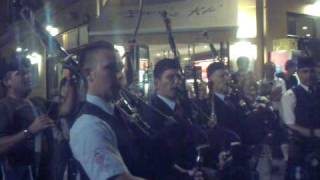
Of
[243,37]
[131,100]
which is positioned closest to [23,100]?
[131,100]

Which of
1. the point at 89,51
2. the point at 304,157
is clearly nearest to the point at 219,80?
the point at 304,157

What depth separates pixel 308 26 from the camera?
1530 centimetres

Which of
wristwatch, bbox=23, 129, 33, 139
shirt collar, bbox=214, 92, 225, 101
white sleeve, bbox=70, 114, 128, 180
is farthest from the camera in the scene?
shirt collar, bbox=214, 92, 225, 101

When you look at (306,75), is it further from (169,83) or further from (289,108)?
(169,83)

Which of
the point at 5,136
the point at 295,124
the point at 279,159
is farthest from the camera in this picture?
the point at 279,159

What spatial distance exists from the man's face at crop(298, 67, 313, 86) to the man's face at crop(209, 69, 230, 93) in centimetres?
128

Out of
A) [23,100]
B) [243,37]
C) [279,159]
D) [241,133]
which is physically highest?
[243,37]

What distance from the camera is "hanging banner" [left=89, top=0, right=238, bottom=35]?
1105cm

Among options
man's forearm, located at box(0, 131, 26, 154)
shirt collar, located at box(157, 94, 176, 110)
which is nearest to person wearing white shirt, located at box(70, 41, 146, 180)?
shirt collar, located at box(157, 94, 176, 110)

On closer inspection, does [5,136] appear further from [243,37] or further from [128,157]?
[243,37]

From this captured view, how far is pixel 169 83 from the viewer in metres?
5.28

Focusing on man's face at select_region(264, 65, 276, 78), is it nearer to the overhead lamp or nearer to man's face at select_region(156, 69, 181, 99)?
the overhead lamp

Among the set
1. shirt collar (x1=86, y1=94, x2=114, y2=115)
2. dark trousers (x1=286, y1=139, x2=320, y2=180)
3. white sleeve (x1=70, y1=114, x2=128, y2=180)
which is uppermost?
shirt collar (x1=86, y1=94, x2=114, y2=115)

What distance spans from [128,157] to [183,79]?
238 cm
